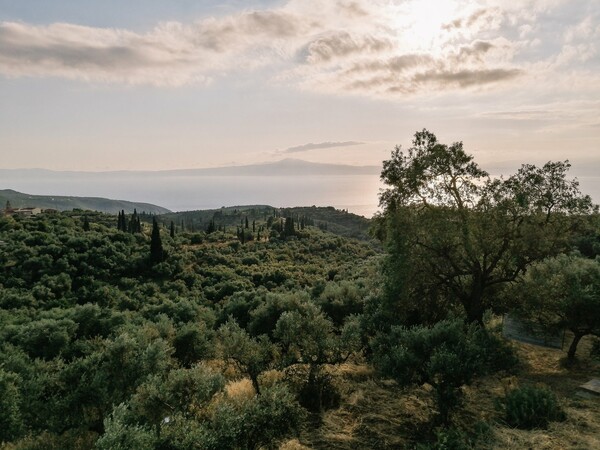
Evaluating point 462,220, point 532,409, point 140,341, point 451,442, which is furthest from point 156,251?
point 532,409

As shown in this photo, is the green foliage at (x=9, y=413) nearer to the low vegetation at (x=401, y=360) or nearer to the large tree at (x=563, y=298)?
the low vegetation at (x=401, y=360)

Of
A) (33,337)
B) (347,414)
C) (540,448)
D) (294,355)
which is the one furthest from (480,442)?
(33,337)

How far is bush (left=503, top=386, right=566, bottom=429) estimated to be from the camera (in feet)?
42.6

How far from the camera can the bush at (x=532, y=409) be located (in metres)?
13.0

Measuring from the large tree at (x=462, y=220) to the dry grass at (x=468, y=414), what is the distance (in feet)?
14.1

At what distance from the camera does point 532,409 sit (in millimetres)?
13031

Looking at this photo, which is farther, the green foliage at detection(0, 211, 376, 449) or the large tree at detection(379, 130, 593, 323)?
the large tree at detection(379, 130, 593, 323)

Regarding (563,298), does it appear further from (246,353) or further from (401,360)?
(246,353)

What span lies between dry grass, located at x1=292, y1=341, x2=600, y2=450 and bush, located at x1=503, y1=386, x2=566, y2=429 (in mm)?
377

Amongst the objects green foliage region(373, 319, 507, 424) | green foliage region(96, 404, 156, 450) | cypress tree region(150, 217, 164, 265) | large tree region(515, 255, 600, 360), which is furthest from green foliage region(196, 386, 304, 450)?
cypress tree region(150, 217, 164, 265)

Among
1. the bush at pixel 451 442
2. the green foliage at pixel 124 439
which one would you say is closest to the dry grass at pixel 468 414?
the bush at pixel 451 442

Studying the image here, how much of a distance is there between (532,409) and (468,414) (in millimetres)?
2754

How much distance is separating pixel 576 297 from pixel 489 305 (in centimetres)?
476

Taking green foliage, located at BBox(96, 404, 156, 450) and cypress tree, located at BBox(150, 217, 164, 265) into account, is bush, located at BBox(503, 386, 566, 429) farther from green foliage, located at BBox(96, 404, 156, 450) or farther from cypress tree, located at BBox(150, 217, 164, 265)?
cypress tree, located at BBox(150, 217, 164, 265)
